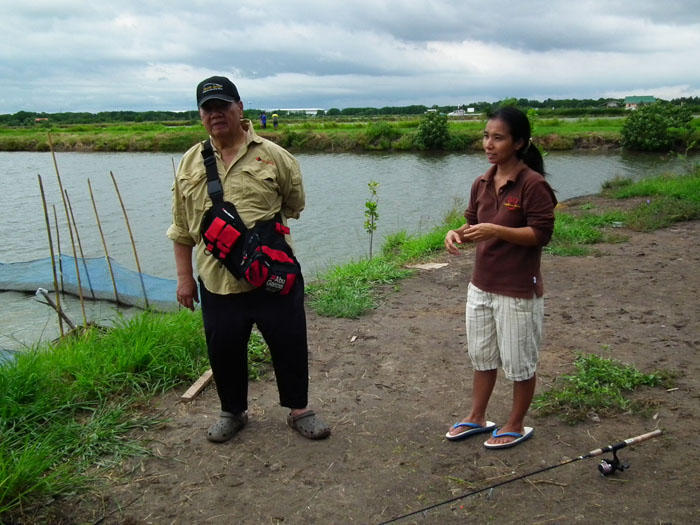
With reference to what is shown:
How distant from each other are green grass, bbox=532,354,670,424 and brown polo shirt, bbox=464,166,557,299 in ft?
2.96

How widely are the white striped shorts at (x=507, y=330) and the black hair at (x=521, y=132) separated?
1.91ft

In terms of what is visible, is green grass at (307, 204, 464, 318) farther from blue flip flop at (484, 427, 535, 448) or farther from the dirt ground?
blue flip flop at (484, 427, 535, 448)

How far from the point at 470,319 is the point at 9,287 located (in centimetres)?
822

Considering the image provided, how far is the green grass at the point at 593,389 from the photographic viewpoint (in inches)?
118

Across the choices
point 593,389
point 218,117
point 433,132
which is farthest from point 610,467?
point 433,132

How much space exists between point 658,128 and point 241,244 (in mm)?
25036

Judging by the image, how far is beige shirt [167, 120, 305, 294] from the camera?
2531 millimetres

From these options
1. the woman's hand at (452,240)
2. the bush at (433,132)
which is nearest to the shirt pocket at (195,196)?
the woman's hand at (452,240)

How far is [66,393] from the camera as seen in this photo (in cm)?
314

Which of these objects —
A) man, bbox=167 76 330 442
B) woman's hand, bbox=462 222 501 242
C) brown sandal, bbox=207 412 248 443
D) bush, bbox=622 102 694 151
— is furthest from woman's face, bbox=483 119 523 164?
bush, bbox=622 102 694 151

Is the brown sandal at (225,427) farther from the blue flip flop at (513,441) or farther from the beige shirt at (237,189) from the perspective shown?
the blue flip flop at (513,441)

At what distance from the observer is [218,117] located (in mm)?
2484

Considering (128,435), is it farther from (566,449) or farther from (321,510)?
(566,449)

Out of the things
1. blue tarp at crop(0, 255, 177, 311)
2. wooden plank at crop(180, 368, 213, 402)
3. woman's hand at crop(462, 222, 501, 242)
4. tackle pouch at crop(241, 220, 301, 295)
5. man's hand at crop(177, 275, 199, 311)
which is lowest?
blue tarp at crop(0, 255, 177, 311)
